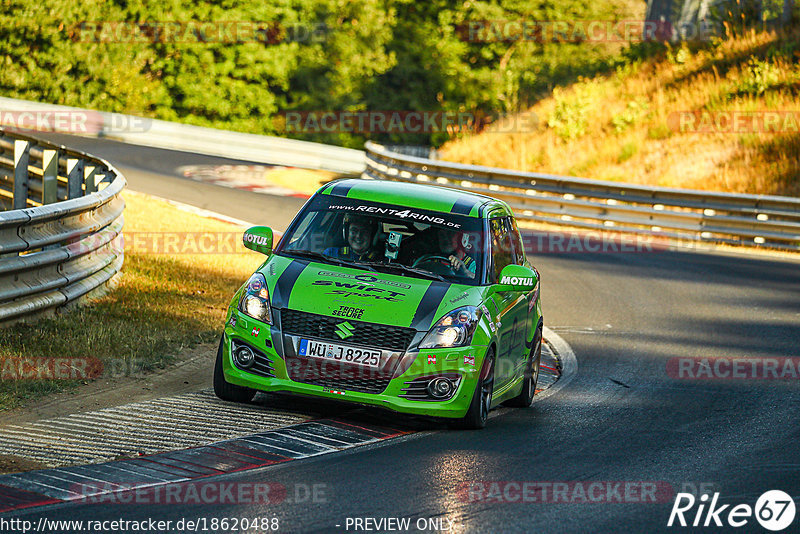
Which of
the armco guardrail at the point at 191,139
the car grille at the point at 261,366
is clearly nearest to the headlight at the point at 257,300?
the car grille at the point at 261,366

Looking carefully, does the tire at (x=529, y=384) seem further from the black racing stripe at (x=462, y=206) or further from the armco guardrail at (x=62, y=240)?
the armco guardrail at (x=62, y=240)

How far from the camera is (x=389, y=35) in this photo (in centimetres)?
6034

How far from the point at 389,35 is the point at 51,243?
51238 mm

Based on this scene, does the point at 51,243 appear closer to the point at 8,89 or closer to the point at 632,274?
the point at 632,274

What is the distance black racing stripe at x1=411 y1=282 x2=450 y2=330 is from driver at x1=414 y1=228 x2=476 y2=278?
0.39 meters

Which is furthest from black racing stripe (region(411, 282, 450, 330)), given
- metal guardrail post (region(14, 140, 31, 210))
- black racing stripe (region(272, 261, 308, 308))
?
metal guardrail post (region(14, 140, 31, 210))

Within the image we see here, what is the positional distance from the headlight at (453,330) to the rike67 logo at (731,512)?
2.03 meters

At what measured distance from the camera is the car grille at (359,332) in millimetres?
8227

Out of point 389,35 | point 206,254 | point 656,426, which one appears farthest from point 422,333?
point 389,35

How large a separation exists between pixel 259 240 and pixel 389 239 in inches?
39.9

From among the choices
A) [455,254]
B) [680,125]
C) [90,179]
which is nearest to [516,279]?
[455,254]

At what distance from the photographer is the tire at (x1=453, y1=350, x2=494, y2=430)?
8.49 metres

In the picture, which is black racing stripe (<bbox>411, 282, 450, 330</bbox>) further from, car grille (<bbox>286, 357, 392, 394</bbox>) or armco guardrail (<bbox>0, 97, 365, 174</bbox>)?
armco guardrail (<bbox>0, 97, 365, 174</bbox>)

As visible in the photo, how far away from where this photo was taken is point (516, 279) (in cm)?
913
